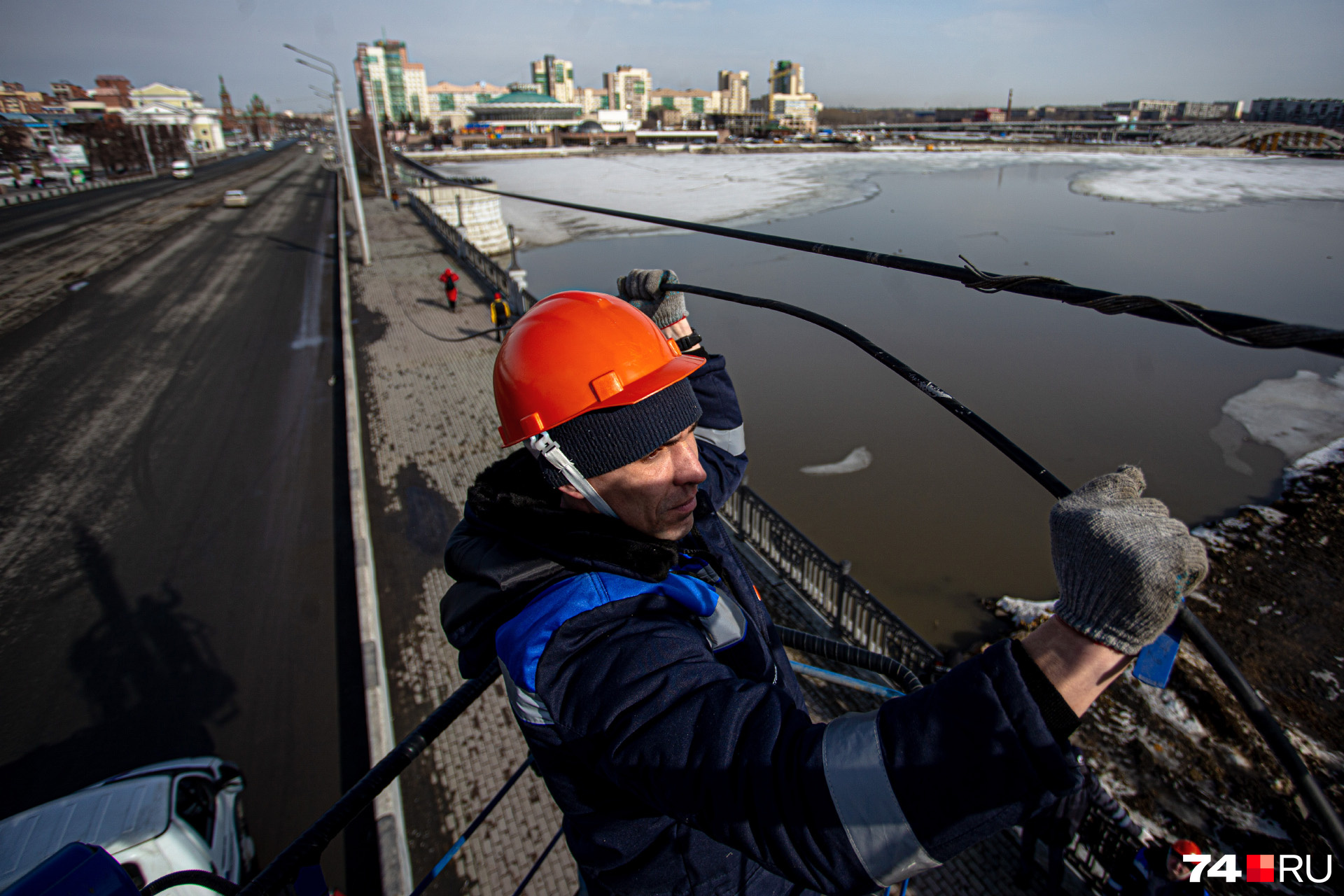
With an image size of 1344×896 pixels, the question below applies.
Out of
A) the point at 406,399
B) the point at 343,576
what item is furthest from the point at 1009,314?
the point at 343,576

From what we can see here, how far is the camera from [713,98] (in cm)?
19738

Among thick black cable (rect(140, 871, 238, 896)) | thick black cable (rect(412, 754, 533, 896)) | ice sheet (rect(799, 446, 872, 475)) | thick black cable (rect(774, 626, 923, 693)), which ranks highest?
thick black cable (rect(774, 626, 923, 693))

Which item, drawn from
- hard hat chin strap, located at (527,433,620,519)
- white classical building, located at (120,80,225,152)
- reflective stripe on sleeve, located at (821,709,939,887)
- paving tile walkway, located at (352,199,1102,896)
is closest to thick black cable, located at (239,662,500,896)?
hard hat chin strap, located at (527,433,620,519)

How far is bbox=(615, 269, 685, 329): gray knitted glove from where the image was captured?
3.00 meters

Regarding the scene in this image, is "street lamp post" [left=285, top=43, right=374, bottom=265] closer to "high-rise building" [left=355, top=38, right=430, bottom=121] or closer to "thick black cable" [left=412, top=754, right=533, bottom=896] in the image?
"thick black cable" [left=412, top=754, right=533, bottom=896]

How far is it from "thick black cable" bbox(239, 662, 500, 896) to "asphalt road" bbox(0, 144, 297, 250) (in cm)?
3639

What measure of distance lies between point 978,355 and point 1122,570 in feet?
63.5

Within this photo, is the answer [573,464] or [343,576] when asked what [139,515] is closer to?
[343,576]

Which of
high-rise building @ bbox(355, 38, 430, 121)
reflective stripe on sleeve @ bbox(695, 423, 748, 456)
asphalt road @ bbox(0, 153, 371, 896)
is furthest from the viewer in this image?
high-rise building @ bbox(355, 38, 430, 121)

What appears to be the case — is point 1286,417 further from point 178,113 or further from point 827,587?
point 178,113

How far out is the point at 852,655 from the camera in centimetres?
264

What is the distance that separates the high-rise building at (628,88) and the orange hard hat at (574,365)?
671 ft

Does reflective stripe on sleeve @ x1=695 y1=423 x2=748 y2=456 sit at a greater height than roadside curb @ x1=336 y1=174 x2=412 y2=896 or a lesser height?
greater

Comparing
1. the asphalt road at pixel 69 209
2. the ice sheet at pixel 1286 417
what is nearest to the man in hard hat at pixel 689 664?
the ice sheet at pixel 1286 417
